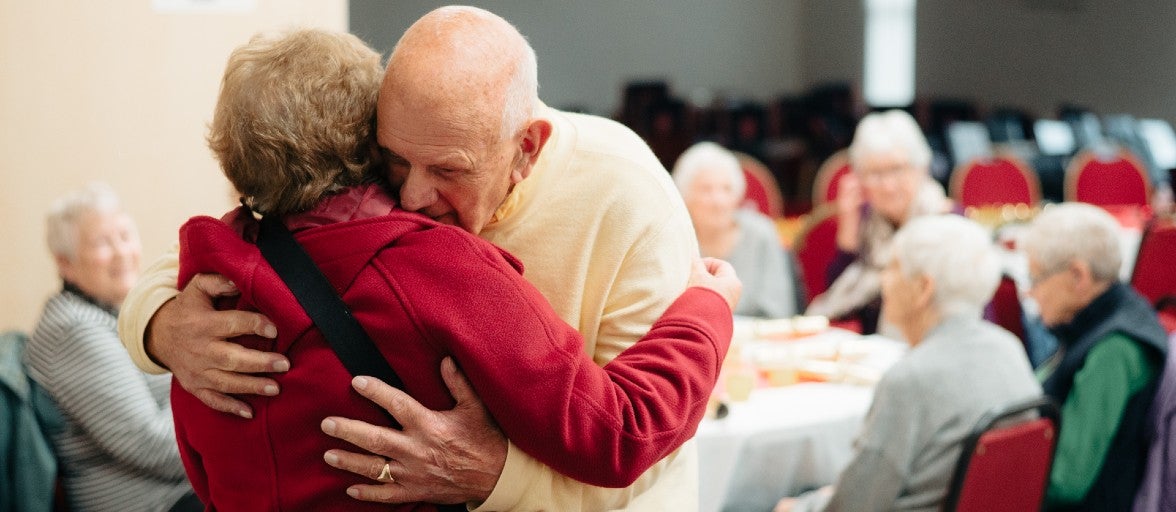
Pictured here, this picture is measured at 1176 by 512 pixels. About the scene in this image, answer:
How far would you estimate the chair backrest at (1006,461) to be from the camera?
8.11 feet

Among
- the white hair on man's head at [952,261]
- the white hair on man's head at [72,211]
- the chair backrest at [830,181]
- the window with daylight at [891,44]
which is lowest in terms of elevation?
the window with daylight at [891,44]

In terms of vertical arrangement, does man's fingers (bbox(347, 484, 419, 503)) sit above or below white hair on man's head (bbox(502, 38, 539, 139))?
below

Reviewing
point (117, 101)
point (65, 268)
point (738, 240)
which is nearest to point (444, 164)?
point (65, 268)

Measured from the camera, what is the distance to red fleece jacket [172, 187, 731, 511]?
4.05ft

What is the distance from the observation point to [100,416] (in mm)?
2842

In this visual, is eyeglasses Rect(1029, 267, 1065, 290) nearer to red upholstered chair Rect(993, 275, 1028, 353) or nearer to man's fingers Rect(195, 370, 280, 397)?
red upholstered chair Rect(993, 275, 1028, 353)

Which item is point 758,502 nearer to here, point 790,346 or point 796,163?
point 790,346

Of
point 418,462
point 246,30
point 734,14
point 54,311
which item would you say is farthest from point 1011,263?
point 734,14

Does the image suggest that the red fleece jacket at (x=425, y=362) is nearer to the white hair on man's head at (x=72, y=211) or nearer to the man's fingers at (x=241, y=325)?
the man's fingers at (x=241, y=325)

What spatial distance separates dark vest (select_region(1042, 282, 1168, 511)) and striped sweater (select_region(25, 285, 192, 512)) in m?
2.37

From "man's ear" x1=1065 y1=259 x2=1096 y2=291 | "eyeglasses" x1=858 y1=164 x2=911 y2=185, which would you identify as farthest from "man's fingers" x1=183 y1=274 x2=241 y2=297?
"eyeglasses" x1=858 y1=164 x2=911 y2=185

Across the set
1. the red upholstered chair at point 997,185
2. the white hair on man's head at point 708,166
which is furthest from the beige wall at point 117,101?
the red upholstered chair at point 997,185

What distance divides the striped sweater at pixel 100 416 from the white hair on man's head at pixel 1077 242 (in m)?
2.53

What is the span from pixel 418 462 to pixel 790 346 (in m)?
2.47
